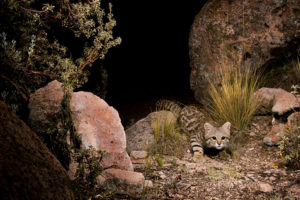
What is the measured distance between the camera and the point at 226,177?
4.18 m

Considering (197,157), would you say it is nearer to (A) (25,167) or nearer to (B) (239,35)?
(B) (239,35)

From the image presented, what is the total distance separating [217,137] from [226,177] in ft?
2.80

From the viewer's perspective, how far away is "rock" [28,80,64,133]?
362 centimetres

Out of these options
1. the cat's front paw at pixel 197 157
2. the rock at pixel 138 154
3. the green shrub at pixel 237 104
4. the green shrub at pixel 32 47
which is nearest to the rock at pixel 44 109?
the green shrub at pixel 32 47

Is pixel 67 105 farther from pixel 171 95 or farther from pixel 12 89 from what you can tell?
pixel 171 95

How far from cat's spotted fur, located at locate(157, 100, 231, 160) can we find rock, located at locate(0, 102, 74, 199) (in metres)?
2.94

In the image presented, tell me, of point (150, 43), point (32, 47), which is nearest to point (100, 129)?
point (32, 47)

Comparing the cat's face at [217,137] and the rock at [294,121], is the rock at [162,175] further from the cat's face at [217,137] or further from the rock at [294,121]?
the rock at [294,121]

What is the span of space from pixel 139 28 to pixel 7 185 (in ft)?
37.9

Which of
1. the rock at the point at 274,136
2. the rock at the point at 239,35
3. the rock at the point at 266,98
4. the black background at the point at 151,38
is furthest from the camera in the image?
the black background at the point at 151,38

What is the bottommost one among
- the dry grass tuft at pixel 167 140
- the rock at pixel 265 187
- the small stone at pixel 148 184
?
the rock at pixel 265 187

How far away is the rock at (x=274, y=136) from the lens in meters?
4.98

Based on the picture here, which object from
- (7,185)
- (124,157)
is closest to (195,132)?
(124,157)

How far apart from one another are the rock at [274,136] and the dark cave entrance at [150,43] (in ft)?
17.5
